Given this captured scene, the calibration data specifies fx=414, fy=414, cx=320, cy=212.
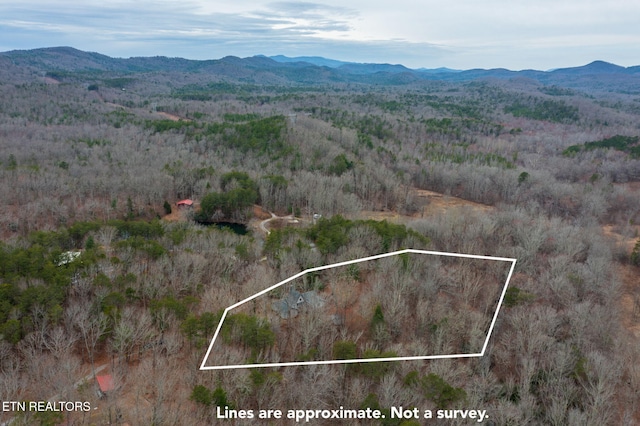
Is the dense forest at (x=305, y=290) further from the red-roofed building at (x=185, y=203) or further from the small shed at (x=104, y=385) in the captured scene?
the red-roofed building at (x=185, y=203)

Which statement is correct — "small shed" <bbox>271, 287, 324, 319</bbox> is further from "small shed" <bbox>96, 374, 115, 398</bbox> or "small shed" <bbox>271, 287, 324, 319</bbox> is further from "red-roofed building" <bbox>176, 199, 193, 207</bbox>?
"red-roofed building" <bbox>176, 199, 193, 207</bbox>

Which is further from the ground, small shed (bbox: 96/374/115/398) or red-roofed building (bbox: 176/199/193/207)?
small shed (bbox: 96/374/115/398)

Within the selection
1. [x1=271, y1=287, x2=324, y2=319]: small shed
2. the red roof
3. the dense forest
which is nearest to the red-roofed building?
the dense forest

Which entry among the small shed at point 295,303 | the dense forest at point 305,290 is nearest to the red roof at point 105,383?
the dense forest at point 305,290

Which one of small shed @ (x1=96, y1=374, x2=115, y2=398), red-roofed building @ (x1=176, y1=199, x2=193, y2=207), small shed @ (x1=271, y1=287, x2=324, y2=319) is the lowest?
red-roofed building @ (x1=176, y1=199, x2=193, y2=207)

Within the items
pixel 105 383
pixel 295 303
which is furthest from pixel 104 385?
pixel 295 303

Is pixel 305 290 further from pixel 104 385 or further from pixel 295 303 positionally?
pixel 104 385

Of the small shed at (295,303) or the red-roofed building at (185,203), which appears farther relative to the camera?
the red-roofed building at (185,203)

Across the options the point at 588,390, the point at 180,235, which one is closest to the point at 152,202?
the point at 180,235

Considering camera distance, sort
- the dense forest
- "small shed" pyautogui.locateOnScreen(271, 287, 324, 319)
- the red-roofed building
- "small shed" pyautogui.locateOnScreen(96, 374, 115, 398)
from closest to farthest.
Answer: "small shed" pyautogui.locateOnScreen(96, 374, 115, 398) → the dense forest → "small shed" pyautogui.locateOnScreen(271, 287, 324, 319) → the red-roofed building
